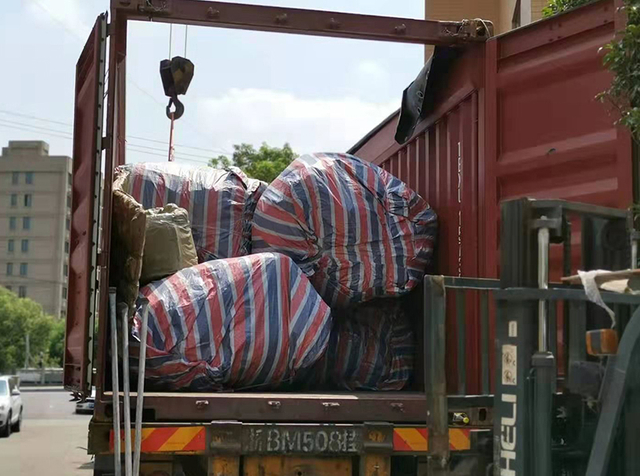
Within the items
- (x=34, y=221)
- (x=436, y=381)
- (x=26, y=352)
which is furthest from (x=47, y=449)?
(x=34, y=221)

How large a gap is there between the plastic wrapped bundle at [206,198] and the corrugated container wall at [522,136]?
1147 mm

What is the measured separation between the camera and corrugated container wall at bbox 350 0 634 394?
14.8ft

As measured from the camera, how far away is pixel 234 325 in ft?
15.5

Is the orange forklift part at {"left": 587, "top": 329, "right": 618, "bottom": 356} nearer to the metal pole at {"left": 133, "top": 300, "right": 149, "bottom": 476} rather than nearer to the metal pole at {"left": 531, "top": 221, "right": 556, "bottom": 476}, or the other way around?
the metal pole at {"left": 531, "top": 221, "right": 556, "bottom": 476}

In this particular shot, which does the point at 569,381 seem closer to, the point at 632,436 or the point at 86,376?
the point at 632,436

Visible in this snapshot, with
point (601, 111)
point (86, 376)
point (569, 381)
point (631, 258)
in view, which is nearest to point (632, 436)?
point (569, 381)

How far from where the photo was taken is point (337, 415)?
4.37 metres

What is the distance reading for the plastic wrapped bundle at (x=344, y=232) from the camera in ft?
17.3

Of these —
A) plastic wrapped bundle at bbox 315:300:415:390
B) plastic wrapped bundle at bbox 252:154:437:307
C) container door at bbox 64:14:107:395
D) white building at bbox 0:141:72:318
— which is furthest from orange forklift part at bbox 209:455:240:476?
white building at bbox 0:141:72:318

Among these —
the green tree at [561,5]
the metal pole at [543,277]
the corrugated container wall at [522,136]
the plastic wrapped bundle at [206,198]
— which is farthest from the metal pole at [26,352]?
the metal pole at [543,277]

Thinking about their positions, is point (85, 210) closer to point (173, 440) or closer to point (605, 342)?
point (173, 440)

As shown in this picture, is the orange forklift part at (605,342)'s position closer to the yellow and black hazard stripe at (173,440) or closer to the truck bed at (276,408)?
the truck bed at (276,408)

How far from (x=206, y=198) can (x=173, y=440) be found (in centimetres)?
185

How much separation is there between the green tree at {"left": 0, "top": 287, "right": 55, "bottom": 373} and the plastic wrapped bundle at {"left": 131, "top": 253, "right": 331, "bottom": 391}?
68.1 meters
